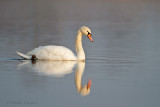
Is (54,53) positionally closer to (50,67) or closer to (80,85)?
(50,67)

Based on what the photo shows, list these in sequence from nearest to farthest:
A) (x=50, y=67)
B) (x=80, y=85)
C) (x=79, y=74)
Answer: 1. (x=80, y=85)
2. (x=79, y=74)
3. (x=50, y=67)

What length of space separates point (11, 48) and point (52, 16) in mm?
15908

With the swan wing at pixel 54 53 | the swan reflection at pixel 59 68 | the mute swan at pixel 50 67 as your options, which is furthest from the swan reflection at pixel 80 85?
the swan wing at pixel 54 53

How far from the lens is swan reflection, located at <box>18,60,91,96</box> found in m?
9.79

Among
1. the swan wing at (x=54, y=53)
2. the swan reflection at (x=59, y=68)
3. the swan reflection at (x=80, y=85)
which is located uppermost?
the swan wing at (x=54, y=53)

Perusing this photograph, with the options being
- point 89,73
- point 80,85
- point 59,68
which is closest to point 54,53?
point 59,68

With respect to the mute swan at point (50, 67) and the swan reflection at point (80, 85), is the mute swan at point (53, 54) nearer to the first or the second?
the mute swan at point (50, 67)

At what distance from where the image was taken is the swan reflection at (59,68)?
32.1 ft

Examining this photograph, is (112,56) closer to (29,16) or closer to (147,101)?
(147,101)

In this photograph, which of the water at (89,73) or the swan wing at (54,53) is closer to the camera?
the water at (89,73)

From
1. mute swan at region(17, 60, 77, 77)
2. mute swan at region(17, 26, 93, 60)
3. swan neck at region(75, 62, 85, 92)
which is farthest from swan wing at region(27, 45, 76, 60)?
swan neck at region(75, 62, 85, 92)

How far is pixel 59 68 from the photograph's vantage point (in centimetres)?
1173

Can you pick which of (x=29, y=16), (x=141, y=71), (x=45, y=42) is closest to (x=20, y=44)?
(x=45, y=42)

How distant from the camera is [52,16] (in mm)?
30938
